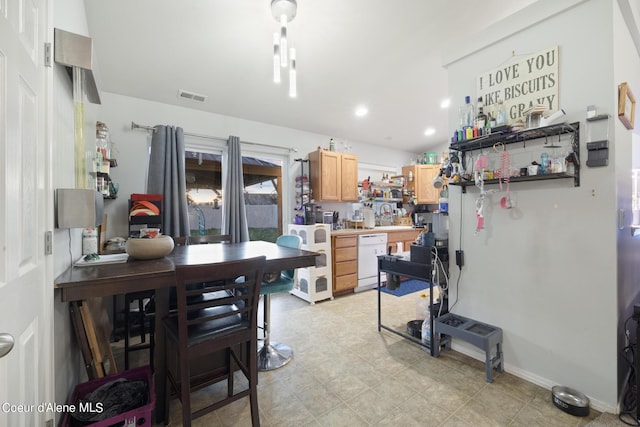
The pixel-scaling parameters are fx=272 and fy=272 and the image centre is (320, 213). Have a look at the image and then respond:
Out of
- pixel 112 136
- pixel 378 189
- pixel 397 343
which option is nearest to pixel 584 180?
pixel 397 343

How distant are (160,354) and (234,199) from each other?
229cm

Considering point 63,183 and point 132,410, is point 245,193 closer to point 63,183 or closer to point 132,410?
point 63,183

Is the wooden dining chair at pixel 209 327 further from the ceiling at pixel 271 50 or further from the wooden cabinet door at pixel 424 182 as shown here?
the wooden cabinet door at pixel 424 182

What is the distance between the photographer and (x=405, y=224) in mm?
5586

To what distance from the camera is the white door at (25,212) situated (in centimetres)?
78

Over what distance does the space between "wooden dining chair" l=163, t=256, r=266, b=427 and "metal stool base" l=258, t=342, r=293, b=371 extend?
55 cm

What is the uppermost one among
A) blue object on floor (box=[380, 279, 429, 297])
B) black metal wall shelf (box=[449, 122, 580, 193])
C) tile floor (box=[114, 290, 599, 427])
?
black metal wall shelf (box=[449, 122, 580, 193])

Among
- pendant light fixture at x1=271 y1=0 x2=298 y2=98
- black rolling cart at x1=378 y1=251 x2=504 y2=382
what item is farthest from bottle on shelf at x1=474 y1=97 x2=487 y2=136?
pendant light fixture at x1=271 y1=0 x2=298 y2=98

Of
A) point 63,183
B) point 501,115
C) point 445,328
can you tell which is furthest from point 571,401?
point 63,183

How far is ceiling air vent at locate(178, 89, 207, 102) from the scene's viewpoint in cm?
314

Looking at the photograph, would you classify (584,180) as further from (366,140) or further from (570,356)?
(366,140)

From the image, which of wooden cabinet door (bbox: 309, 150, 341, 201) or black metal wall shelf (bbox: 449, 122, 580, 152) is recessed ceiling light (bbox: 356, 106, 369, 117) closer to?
wooden cabinet door (bbox: 309, 150, 341, 201)

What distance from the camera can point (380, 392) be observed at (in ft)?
6.14

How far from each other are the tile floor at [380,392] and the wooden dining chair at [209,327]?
11.6 inches
